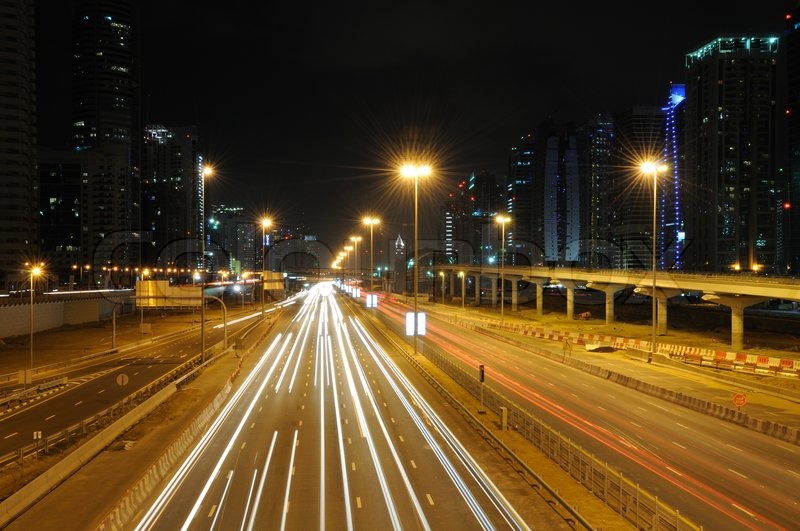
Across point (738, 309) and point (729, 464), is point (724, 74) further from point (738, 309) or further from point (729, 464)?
point (729, 464)

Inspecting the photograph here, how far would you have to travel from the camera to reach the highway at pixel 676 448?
552 inches

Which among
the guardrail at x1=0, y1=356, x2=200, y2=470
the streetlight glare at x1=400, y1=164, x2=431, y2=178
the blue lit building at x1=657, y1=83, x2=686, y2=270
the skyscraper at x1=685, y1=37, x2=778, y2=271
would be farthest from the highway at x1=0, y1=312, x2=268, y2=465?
the blue lit building at x1=657, y1=83, x2=686, y2=270

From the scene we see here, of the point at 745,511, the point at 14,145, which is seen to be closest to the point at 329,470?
the point at 745,511

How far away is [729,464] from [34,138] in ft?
411

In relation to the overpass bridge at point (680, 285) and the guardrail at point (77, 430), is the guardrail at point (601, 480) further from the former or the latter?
the overpass bridge at point (680, 285)

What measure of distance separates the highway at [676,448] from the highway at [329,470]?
4.32 meters

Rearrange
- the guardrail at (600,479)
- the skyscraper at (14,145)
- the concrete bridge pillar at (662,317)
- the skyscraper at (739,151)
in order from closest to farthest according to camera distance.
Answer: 1. the guardrail at (600,479)
2. the concrete bridge pillar at (662,317)
3. the skyscraper at (14,145)
4. the skyscraper at (739,151)

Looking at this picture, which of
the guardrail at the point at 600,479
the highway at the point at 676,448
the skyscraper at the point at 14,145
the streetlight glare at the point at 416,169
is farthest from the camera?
the skyscraper at the point at 14,145

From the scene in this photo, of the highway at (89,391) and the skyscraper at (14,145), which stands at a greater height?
the skyscraper at (14,145)

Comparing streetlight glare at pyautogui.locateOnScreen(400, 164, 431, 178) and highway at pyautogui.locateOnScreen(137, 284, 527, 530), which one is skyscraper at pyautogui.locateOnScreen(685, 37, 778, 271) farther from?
highway at pyautogui.locateOnScreen(137, 284, 527, 530)

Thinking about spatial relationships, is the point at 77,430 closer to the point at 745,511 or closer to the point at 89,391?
the point at 89,391

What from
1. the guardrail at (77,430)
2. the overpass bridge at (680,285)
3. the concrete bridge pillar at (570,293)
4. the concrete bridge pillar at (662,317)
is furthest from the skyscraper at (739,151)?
the guardrail at (77,430)

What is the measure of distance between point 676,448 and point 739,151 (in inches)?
6178

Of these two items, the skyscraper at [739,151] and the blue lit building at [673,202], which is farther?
the blue lit building at [673,202]
